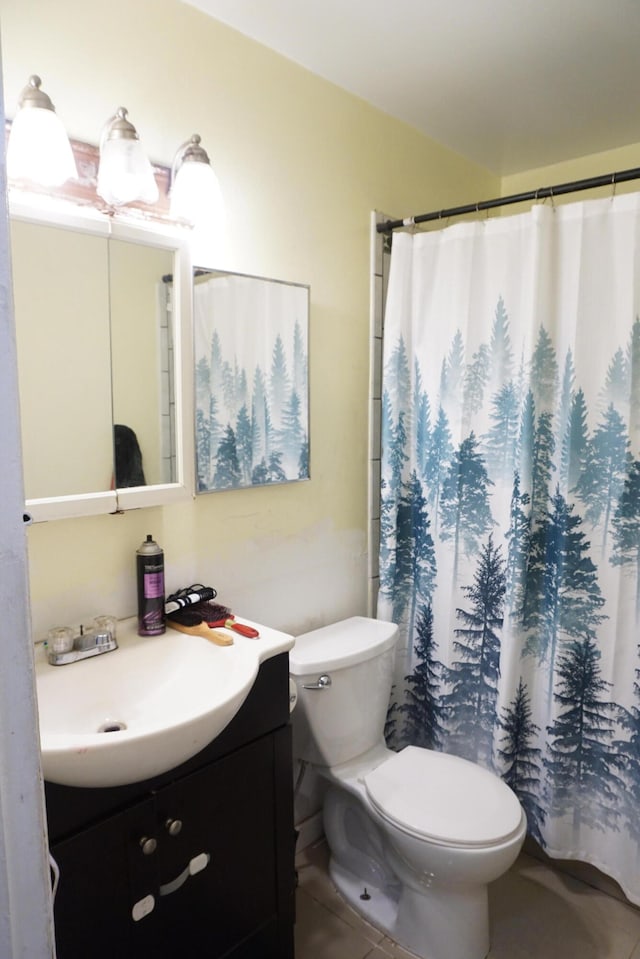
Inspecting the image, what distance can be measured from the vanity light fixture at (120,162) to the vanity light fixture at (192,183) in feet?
0.36

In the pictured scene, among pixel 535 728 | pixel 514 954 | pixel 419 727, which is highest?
pixel 535 728

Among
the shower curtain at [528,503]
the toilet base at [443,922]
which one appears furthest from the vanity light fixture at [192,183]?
the toilet base at [443,922]

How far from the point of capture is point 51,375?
129cm

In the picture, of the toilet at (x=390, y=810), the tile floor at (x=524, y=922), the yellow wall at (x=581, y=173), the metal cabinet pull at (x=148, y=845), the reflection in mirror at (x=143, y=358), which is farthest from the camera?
the yellow wall at (x=581, y=173)

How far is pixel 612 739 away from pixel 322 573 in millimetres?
964

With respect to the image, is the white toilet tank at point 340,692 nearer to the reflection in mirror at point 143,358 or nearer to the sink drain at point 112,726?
the sink drain at point 112,726

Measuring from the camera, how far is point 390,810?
1554 mm

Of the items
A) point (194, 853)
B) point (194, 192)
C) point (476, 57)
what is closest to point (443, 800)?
point (194, 853)

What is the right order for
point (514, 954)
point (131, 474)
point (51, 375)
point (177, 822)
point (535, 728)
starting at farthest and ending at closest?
point (535, 728) < point (514, 954) < point (131, 474) < point (51, 375) < point (177, 822)

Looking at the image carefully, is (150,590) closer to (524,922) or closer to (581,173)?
(524,922)

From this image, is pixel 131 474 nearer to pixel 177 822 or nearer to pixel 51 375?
pixel 51 375

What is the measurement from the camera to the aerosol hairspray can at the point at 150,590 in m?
1.42

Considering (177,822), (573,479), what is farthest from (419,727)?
(177,822)

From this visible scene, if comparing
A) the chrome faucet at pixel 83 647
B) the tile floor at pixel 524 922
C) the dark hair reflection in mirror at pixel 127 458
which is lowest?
the tile floor at pixel 524 922
